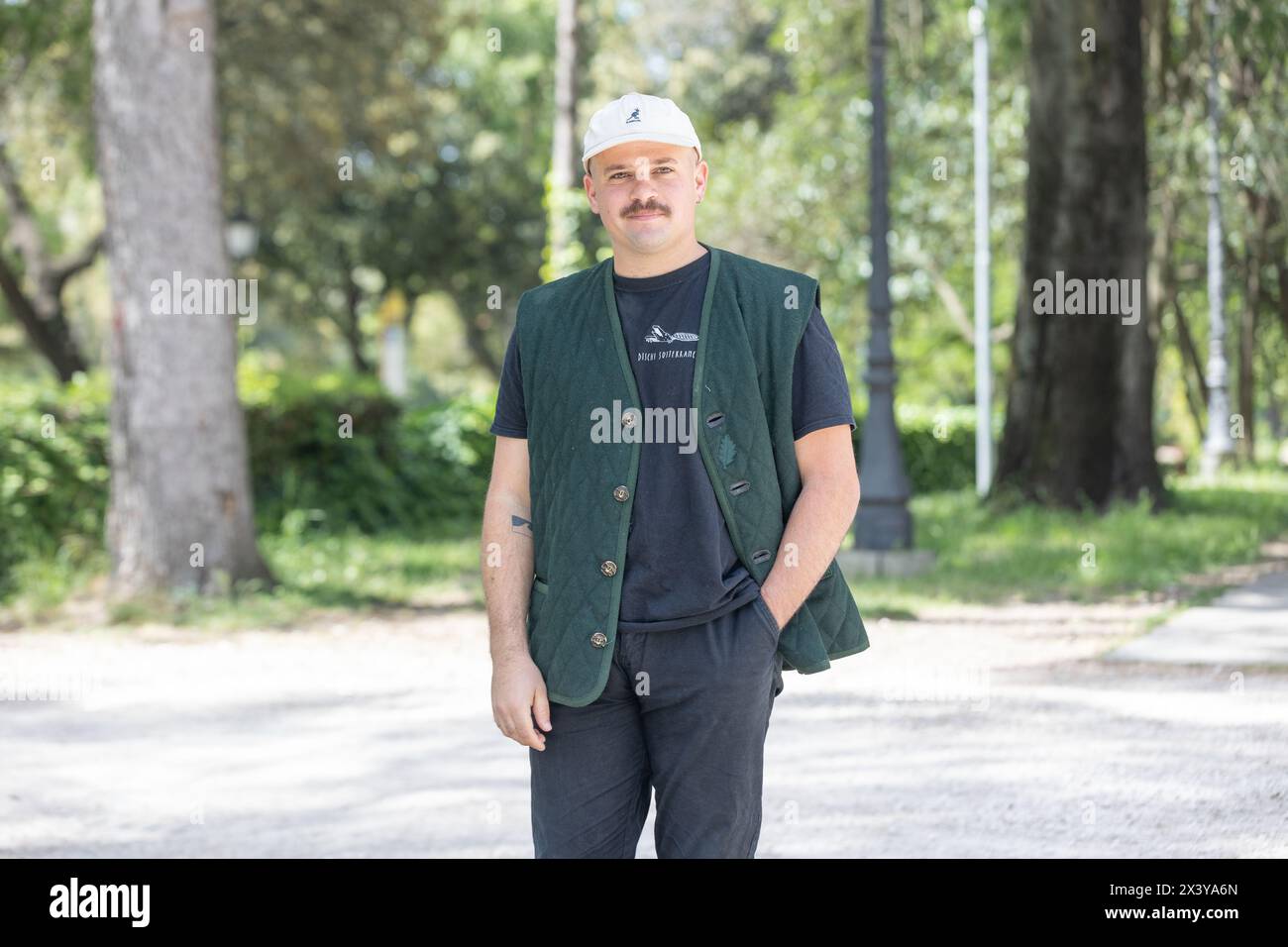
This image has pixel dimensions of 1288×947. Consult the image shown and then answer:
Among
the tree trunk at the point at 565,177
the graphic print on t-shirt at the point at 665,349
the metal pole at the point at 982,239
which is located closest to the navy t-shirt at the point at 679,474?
the graphic print on t-shirt at the point at 665,349

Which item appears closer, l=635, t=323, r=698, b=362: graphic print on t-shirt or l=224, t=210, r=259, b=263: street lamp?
l=635, t=323, r=698, b=362: graphic print on t-shirt

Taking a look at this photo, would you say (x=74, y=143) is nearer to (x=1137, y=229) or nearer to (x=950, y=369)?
(x=1137, y=229)

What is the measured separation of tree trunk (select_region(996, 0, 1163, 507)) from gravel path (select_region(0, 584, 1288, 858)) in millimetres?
6873

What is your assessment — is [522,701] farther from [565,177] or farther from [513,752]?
[565,177]

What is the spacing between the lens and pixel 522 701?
10.2ft

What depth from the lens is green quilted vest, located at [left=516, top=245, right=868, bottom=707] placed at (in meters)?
3.07

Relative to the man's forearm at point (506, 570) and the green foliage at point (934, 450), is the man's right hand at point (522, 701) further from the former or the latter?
the green foliage at point (934, 450)

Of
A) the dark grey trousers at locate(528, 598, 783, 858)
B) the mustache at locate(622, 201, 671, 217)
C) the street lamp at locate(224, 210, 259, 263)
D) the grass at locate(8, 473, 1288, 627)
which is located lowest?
the grass at locate(8, 473, 1288, 627)

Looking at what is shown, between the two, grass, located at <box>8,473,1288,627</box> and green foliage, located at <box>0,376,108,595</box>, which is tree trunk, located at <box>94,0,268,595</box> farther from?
green foliage, located at <box>0,376,108,595</box>

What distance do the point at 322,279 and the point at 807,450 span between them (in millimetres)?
41111

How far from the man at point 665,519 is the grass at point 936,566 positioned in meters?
8.64

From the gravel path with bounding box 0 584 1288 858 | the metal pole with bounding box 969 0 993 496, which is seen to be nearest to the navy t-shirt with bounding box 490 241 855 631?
the gravel path with bounding box 0 584 1288 858

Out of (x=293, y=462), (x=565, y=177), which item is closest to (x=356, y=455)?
(x=293, y=462)

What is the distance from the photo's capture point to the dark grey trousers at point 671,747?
3.06 meters
